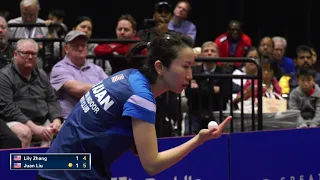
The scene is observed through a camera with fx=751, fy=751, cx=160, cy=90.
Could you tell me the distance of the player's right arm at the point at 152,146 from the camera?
12.6ft

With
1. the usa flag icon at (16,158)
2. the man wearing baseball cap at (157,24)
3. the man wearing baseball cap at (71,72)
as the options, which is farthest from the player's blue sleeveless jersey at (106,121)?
the man wearing baseball cap at (157,24)

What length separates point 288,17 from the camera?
45.7 ft

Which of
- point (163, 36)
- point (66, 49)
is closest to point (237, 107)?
point (66, 49)

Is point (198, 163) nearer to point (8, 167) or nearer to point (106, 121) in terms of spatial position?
point (8, 167)

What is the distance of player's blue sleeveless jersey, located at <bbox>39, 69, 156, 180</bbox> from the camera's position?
3.88 m

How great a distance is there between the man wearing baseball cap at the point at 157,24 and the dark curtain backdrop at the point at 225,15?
403 cm

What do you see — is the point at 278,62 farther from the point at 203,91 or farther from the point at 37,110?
the point at 37,110

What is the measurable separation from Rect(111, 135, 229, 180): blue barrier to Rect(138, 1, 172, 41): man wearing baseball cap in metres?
2.33

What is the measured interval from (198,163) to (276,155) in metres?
0.75

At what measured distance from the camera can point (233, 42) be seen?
1183cm

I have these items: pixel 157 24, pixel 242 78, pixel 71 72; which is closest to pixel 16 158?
pixel 71 72

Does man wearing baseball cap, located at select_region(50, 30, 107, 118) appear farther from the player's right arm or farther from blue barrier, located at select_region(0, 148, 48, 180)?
the player's right arm

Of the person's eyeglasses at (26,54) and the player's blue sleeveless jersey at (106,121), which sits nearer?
the player's blue sleeveless jersey at (106,121)
